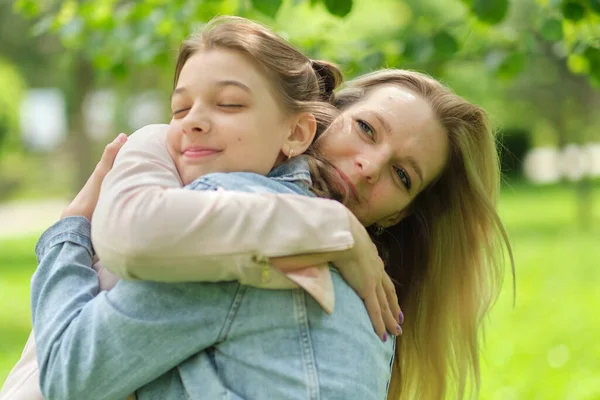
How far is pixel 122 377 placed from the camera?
1.96 metres

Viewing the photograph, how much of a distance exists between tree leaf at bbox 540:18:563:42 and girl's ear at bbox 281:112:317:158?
6.79 ft

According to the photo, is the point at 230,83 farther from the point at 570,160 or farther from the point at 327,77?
the point at 570,160

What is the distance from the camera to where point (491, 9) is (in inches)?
146

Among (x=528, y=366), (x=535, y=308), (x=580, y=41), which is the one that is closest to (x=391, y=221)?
(x=580, y=41)

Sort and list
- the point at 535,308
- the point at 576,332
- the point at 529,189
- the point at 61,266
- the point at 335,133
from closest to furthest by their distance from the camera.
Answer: the point at 61,266
the point at 335,133
the point at 576,332
the point at 535,308
the point at 529,189

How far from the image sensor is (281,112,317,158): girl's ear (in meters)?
2.27

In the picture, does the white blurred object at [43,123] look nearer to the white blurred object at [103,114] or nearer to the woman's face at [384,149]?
the white blurred object at [103,114]

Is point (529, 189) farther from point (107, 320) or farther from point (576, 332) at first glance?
point (107, 320)

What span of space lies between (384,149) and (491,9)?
5.06 feet

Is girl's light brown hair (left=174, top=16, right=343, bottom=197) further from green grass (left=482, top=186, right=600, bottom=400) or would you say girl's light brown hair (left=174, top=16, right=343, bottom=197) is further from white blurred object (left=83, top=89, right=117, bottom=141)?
white blurred object (left=83, top=89, right=117, bottom=141)

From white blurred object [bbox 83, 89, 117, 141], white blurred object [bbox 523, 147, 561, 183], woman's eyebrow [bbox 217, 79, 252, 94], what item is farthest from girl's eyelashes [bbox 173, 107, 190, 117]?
white blurred object [bbox 523, 147, 561, 183]

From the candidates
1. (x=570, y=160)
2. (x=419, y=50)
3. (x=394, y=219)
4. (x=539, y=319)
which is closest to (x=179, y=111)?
(x=394, y=219)

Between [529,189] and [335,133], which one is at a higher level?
[335,133]

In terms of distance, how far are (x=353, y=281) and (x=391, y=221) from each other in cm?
61
